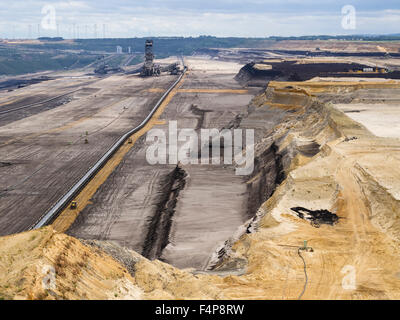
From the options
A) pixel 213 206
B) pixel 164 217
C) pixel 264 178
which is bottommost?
pixel 164 217

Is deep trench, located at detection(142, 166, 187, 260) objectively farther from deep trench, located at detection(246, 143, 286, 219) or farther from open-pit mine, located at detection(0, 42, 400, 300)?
deep trench, located at detection(246, 143, 286, 219)

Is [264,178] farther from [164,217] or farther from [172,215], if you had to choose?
[164,217]

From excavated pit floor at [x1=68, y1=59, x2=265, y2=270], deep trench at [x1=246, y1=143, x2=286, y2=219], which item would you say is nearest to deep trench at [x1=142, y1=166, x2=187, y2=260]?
excavated pit floor at [x1=68, y1=59, x2=265, y2=270]

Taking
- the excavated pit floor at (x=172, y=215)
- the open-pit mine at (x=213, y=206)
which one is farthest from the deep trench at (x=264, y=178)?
the excavated pit floor at (x=172, y=215)

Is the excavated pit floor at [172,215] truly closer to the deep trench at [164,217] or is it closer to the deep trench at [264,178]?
the deep trench at [164,217]

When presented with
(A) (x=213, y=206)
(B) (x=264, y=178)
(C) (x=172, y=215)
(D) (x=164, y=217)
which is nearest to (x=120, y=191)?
(D) (x=164, y=217)

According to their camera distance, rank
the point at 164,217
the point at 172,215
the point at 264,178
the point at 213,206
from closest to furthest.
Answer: the point at 172,215 → the point at 164,217 → the point at 213,206 → the point at 264,178

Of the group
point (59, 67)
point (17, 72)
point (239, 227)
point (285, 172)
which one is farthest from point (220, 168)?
A: point (59, 67)
